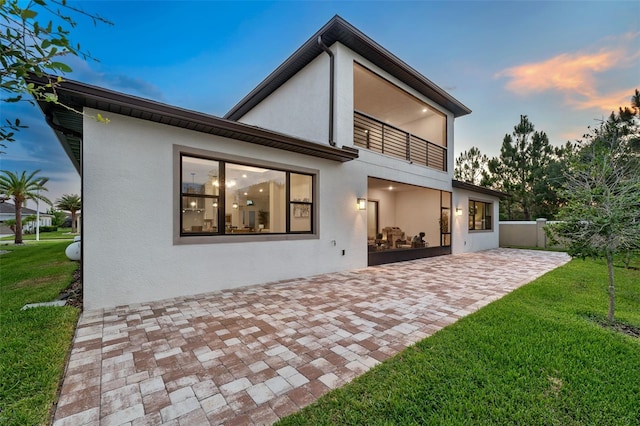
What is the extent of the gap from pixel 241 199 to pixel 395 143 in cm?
658

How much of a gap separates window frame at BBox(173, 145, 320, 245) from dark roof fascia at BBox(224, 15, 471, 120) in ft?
12.5

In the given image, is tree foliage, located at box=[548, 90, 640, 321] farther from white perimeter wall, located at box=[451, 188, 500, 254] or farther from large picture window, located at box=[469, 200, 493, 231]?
large picture window, located at box=[469, 200, 493, 231]

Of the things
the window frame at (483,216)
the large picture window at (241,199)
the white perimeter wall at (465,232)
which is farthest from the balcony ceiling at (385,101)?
the window frame at (483,216)

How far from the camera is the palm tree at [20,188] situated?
17906 mm

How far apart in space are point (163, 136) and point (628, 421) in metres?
6.77

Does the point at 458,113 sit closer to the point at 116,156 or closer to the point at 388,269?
the point at 388,269

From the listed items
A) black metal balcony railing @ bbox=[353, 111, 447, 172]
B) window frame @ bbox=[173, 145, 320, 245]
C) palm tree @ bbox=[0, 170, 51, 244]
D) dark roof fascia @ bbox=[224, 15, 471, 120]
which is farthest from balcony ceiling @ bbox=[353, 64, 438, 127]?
palm tree @ bbox=[0, 170, 51, 244]

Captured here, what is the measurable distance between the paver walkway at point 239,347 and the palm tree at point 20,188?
21.6 m

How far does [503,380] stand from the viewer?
7.97 ft

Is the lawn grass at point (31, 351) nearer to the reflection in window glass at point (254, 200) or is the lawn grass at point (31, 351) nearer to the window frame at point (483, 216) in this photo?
the reflection in window glass at point (254, 200)

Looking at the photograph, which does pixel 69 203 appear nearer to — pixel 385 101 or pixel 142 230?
→ pixel 142 230

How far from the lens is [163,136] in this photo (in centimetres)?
501

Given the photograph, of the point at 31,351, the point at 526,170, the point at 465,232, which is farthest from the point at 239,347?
the point at 526,170

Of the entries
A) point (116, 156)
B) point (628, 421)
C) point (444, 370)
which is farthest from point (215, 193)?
point (628, 421)
